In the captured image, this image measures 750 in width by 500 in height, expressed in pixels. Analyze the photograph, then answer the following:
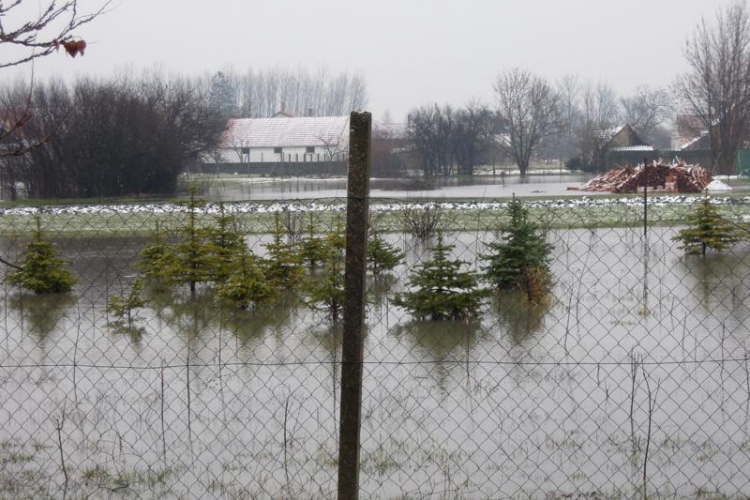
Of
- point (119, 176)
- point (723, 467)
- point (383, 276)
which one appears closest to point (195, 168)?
point (119, 176)

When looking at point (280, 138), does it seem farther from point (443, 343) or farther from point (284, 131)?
point (443, 343)

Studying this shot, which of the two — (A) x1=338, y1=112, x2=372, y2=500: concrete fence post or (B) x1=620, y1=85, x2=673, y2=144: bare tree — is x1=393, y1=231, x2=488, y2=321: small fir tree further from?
Result: (B) x1=620, y1=85, x2=673, y2=144: bare tree

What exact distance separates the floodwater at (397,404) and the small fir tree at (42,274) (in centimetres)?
121

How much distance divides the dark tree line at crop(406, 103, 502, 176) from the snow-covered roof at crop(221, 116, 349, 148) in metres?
19.7

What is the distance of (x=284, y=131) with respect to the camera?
3073 inches

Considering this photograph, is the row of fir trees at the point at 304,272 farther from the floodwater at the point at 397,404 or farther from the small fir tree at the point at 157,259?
the floodwater at the point at 397,404

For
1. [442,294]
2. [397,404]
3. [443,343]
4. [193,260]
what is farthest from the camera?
[193,260]

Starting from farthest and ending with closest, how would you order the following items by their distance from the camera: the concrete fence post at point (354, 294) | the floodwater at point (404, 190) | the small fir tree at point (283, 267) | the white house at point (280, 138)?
the white house at point (280, 138)
the floodwater at point (404, 190)
the small fir tree at point (283, 267)
the concrete fence post at point (354, 294)

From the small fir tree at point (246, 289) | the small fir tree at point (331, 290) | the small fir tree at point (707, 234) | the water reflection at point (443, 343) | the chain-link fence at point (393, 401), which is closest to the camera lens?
the chain-link fence at point (393, 401)

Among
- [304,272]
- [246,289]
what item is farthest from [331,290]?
[304,272]

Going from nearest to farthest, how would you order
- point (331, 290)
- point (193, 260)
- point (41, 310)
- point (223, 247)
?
point (331, 290) → point (41, 310) → point (193, 260) → point (223, 247)

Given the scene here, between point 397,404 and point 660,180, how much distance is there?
105 ft

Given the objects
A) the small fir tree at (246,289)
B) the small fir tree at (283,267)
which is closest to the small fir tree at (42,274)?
the small fir tree at (246,289)

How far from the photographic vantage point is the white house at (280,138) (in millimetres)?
75812
